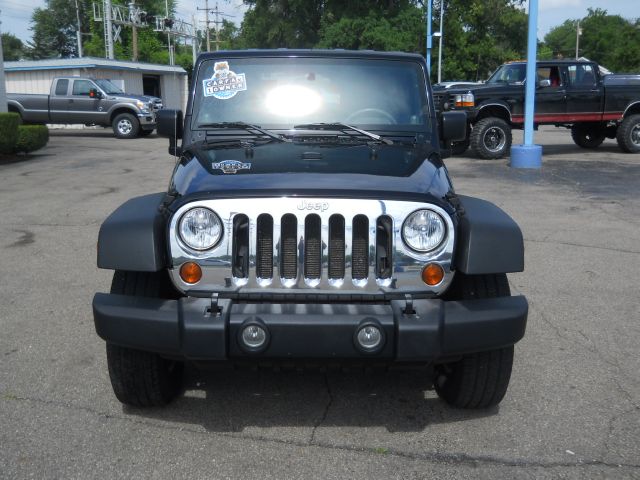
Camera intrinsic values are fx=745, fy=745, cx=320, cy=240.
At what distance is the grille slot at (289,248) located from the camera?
3195 millimetres

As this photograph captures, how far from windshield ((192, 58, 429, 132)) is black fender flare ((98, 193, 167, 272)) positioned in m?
1.32

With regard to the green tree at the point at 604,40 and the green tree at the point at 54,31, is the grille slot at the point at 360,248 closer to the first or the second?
the green tree at the point at 604,40

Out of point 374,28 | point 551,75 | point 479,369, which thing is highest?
point 374,28

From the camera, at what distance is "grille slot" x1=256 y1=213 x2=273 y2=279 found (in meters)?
3.20

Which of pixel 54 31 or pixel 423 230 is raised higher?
pixel 54 31

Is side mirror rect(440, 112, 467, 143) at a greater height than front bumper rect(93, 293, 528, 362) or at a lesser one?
greater

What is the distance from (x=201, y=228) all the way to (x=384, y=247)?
0.79 metres

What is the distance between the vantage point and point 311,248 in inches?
127

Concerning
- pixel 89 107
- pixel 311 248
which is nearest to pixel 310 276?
pixel 311 248

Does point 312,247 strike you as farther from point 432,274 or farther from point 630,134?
point 630,134

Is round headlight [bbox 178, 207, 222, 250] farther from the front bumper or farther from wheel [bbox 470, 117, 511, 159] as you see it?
wheel [bbox 470, 117, 511, 159]

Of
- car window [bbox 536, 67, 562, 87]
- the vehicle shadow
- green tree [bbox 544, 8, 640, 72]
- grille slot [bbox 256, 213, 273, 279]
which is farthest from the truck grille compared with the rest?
green tree [bbox 544, 8, 640, 72]

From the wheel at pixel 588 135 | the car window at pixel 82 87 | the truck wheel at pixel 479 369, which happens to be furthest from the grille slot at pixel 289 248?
the car window at pixel 82 87

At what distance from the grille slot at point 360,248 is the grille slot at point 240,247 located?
0.46 metres
